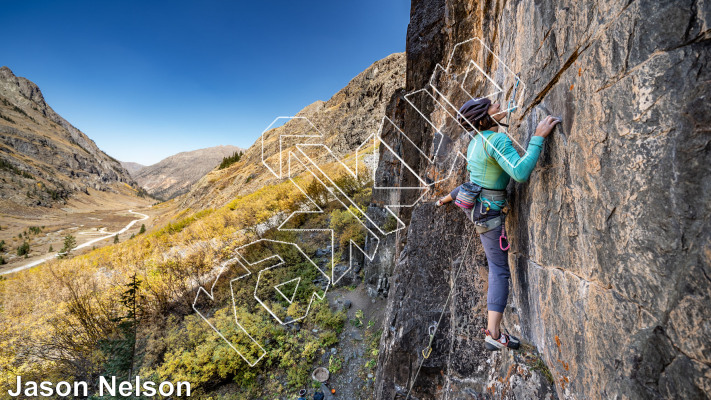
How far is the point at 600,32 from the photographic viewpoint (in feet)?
5.01

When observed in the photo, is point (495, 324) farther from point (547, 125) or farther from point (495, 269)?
point (547, 125)

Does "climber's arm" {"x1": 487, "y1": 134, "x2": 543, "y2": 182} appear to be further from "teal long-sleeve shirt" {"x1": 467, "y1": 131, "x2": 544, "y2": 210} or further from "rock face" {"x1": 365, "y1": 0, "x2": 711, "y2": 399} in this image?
"rock face" {"x1": 365, "y1": 0, "x2": 711, "y2": 399}

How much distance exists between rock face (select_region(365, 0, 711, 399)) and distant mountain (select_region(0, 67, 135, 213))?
7035 centimetres

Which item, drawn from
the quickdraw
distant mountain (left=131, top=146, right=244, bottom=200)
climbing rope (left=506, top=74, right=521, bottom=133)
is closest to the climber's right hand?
climbing rope (left=506, top=74, right=521, bottom=133)

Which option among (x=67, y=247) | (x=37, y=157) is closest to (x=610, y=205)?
(x=67, y=247)

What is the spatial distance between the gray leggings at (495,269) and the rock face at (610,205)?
23 cm

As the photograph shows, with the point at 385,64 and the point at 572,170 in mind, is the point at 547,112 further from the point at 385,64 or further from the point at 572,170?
the point at 385,64

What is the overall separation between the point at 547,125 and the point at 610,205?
81 centimetres

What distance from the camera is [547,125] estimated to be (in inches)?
77.6

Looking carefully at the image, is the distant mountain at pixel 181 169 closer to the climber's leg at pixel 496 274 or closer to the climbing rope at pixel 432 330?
the climbing rope at pixel 432 330

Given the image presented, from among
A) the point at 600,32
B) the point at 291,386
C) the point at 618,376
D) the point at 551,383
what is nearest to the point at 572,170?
the point at 600,32

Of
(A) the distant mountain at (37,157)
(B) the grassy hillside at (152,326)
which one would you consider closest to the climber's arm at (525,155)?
(B) the grassy hillside at (152,326)

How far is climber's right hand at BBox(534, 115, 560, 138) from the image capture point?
1942 mm

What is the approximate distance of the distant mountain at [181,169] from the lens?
14475cm
